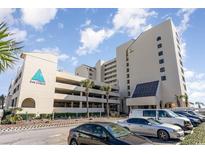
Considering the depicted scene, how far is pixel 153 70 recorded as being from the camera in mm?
55812

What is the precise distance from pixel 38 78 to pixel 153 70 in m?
34.9

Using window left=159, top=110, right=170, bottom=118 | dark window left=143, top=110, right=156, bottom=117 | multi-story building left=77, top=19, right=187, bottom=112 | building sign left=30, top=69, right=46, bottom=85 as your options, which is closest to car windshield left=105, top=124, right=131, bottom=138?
window left=159, top=110, right=170, bottom=118

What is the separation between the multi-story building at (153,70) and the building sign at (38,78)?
28.3 meters

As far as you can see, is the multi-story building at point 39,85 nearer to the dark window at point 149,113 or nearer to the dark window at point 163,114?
the dark window at point 149,113

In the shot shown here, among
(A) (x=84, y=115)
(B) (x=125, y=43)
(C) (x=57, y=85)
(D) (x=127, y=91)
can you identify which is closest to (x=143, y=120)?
(C) (x=57, y=85)

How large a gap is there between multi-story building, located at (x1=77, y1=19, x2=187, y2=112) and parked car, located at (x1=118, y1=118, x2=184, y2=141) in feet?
125

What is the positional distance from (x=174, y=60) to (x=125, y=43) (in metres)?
24.6

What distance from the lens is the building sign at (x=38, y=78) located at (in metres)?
34.8

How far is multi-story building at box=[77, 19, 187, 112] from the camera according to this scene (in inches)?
1967

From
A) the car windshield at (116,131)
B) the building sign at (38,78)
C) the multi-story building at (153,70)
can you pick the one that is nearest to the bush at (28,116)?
the building sign at (38,78)

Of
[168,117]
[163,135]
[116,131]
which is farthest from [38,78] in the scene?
[116,131]

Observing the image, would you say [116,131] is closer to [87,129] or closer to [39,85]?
[87,129]
